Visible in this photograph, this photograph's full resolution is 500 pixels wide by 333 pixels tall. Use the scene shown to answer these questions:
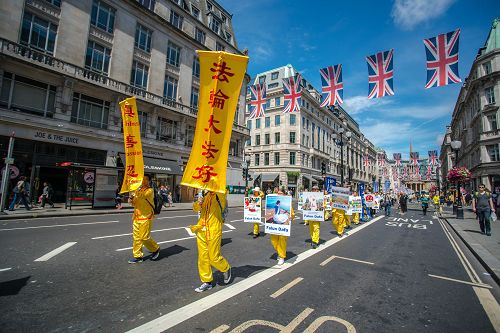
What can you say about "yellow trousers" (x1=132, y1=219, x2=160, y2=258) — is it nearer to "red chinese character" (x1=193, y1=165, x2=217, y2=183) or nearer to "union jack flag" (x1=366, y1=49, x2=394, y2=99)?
"red chinese character" (x1=193, y1=165, x2=217, y2=183)

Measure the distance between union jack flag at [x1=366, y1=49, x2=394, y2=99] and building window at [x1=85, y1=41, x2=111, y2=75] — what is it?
20.3m

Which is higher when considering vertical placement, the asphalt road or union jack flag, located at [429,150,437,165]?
union jack flag, located at [429,150,437,165]

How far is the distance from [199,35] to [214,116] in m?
29.0

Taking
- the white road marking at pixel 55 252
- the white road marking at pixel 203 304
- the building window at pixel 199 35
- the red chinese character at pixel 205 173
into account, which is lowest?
the white road marking at pixel 55 252

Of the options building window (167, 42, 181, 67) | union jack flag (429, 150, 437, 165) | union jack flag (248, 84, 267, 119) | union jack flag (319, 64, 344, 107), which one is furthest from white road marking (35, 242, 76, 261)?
union jack flag (429, 150, 437, 165)

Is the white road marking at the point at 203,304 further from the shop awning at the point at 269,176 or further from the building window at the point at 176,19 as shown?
the shop awning at the point at 269,176

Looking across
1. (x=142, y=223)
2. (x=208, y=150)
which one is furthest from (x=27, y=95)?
(x=208, y=150)

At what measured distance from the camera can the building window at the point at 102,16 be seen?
19938 millimetres

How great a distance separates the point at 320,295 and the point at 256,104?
66.8 feet

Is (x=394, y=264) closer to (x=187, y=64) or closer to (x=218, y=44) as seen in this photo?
(x=187, y=64)

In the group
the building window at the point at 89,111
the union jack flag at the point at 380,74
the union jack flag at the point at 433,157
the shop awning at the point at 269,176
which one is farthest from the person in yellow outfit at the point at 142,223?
the union jack flag at the point at 433,157

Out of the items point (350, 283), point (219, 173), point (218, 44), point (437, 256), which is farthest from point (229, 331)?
point (218, 44)

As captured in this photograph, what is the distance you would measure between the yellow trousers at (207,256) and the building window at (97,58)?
846 inches

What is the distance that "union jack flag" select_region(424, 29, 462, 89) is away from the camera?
1105 cm
